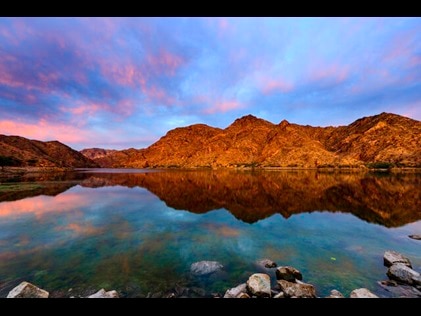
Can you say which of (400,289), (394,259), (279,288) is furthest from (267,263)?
(394,259)

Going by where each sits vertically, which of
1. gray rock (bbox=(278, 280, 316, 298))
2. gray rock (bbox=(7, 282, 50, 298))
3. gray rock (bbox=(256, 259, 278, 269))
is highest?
gray rock (bbox=(7, 282, 50, 298))

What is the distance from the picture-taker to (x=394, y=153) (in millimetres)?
188875

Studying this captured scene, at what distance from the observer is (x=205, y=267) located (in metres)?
13.2

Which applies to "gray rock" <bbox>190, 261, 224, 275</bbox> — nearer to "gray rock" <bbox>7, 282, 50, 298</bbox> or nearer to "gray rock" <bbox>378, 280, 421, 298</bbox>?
"gray rock" <bbox>7, 282, 50, 298</bbox>

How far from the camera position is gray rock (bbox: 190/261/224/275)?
12868 millimetres

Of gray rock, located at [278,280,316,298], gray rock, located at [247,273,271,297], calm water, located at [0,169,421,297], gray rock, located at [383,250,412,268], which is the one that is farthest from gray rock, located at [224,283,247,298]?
gray rock, located at [383,250,412,268]

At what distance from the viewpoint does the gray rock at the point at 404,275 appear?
11117 mm

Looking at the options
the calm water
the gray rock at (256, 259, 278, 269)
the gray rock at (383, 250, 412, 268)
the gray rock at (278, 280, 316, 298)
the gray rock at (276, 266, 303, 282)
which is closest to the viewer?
the gray rock at (278, 280, 316, 298)

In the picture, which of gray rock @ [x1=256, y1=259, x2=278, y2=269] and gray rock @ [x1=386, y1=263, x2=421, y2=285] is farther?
gray rock @ [x1=256, y1=259, x2=278, y2=269]
